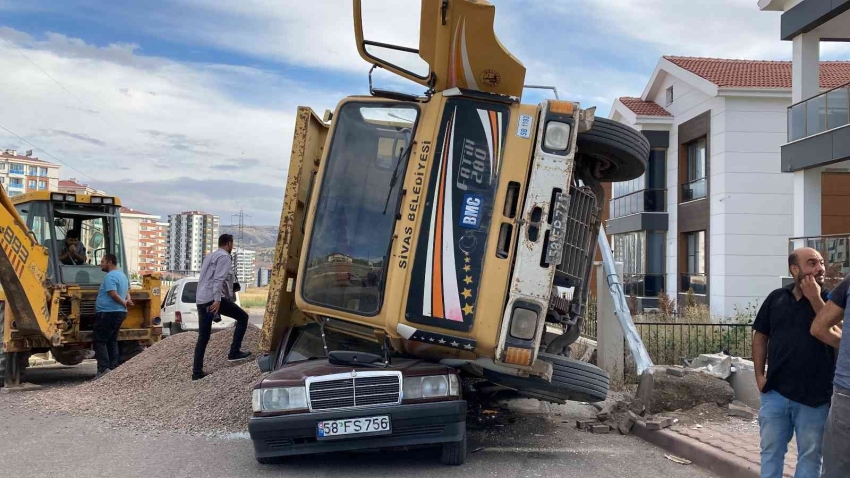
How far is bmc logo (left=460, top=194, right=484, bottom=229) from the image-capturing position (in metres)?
6.02

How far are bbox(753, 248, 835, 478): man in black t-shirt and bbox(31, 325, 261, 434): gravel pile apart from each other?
4.82 meters

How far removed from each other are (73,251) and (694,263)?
778 inches

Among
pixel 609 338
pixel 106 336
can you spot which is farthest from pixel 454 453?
pixel 106 336

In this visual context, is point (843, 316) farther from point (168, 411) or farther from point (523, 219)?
point (168, 411)

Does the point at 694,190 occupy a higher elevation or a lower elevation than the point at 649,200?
higher

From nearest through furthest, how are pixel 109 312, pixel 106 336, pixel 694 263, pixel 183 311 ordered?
pixel 109 312 → pixel 106 336 → pixel 183 311 → pixel 694 263

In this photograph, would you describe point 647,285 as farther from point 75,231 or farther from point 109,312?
point 109,312

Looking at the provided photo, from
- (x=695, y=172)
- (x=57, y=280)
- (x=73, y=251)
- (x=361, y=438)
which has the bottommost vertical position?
(x=361, y=438)

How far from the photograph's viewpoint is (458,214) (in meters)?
6.03

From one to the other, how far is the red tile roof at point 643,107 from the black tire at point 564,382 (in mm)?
21752

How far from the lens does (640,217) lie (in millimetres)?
27391

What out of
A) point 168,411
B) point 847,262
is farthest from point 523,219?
point 847,262

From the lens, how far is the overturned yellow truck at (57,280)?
10.4 meters

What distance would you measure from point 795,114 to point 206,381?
13.6 m
